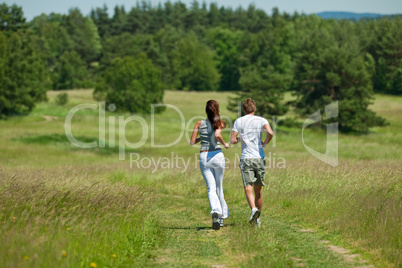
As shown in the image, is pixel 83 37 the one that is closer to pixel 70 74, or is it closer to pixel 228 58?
pixel 70 74

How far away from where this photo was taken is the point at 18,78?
6925 centimetres

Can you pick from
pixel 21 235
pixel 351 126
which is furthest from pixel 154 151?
pixel 21 235

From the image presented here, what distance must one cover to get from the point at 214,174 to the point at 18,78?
65.9 metres

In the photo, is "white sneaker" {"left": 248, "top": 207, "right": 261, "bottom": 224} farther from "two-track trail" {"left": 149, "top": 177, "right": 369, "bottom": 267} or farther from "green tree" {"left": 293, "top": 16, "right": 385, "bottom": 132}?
"green tree" {"left": 293, "top": 16, "right": 385, "bottom": 132}

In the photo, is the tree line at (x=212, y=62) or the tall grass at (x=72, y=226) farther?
the tree line at (x=212, y=62)

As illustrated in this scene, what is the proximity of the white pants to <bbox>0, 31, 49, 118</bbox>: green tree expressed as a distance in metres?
62.9

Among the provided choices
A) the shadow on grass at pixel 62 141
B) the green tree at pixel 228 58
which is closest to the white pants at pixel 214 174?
the shadow on grass at pixel 62 141

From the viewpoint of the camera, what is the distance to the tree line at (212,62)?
64312mm

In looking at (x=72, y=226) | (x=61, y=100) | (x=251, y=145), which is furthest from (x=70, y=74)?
(x=72, y=226)

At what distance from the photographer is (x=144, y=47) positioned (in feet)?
403

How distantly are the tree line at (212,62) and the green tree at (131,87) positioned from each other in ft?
0.54

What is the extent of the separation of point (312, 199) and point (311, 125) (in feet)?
185

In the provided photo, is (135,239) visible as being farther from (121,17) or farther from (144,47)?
(121,17)

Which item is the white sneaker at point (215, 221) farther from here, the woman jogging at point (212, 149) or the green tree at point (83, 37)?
the green tree at point (83, 37)
